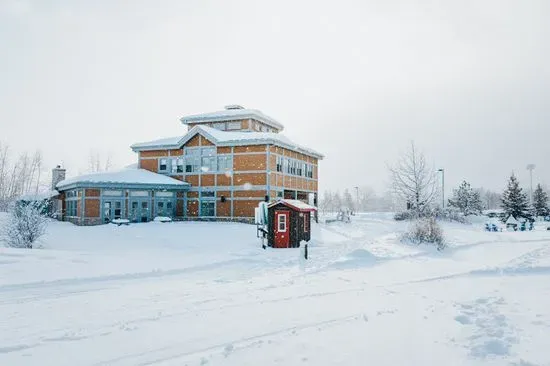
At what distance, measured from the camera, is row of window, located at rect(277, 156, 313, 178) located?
36775 mm

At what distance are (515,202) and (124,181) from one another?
1832 inches

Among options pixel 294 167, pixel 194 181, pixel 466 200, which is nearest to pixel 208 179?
pixel 194 181

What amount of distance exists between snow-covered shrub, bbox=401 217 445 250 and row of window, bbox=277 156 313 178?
627 inches

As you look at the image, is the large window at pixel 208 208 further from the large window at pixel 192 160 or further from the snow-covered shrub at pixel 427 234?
the snow-covered shrub at pixel 427 234

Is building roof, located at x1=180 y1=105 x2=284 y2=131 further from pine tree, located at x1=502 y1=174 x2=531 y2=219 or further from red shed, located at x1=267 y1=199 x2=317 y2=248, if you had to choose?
pine tree, located at x1=502 y1=174 x2=531 y2=219

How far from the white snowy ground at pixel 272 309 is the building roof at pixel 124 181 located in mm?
15548

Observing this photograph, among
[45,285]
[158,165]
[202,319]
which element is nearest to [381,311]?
[202,319]

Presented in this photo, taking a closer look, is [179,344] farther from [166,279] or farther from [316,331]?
[166,279]

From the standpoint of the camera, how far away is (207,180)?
3644 centimetres

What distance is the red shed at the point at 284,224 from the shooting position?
23.2m

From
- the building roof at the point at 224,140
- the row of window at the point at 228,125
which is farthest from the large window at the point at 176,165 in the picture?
the row of window at the point at 228,125

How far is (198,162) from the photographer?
37031 millimetres

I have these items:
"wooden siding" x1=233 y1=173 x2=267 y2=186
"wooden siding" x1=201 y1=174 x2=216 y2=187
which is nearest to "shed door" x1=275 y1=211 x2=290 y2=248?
"wooden siding" x1=233 y1=173 x2=267 y2=186

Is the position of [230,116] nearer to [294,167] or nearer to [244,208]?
[294,167]
